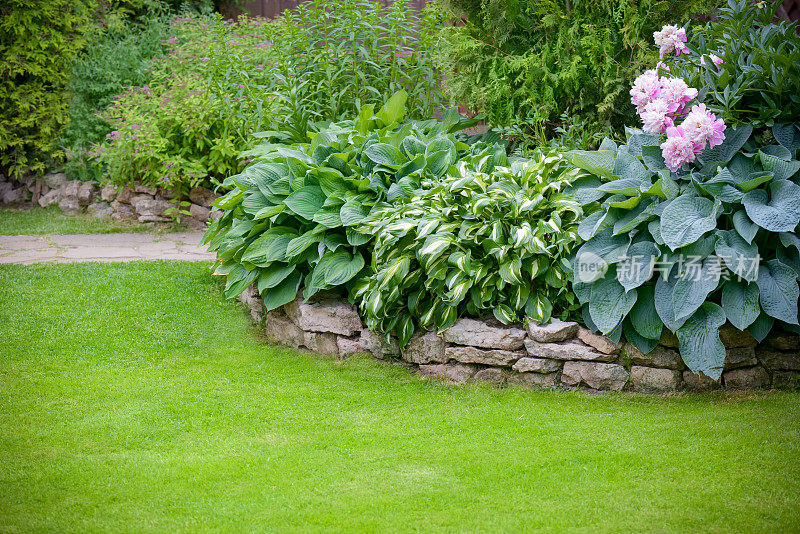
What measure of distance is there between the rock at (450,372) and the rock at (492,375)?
0.04 m

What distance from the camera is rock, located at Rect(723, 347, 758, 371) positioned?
328 cm

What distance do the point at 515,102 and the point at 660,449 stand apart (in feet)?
8.99

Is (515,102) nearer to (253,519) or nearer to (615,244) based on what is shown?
(615,244)

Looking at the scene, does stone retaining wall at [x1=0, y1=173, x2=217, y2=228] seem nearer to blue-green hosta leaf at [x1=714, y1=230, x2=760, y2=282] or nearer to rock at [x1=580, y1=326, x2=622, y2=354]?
rock at [x1=580, y1=326, x2=622, y2=354]

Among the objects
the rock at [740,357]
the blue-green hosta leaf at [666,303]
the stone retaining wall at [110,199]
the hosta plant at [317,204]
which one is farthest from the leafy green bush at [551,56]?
the stone retaining wall at [110,199]

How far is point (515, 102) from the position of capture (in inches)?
189

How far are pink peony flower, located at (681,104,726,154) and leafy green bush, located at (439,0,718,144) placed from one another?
1.24m

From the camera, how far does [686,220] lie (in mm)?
3156

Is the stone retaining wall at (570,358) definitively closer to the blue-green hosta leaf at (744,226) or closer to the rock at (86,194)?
the blue-green hosta leaf at (744,226)

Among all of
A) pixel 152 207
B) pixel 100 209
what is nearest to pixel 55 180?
pixel 100 209

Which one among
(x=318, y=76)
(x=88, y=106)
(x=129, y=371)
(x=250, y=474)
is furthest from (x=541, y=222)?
(x=88, y=106)

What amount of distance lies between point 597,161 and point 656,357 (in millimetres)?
1040

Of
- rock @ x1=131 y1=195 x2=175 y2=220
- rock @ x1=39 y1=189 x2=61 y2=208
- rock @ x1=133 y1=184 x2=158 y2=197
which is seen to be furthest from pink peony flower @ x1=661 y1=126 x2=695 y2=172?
rock @ x1=39 y1=189 x2=61 y2=208

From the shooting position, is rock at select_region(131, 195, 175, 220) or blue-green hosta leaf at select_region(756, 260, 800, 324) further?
rock at select_region(131, 195, 175, 220)
